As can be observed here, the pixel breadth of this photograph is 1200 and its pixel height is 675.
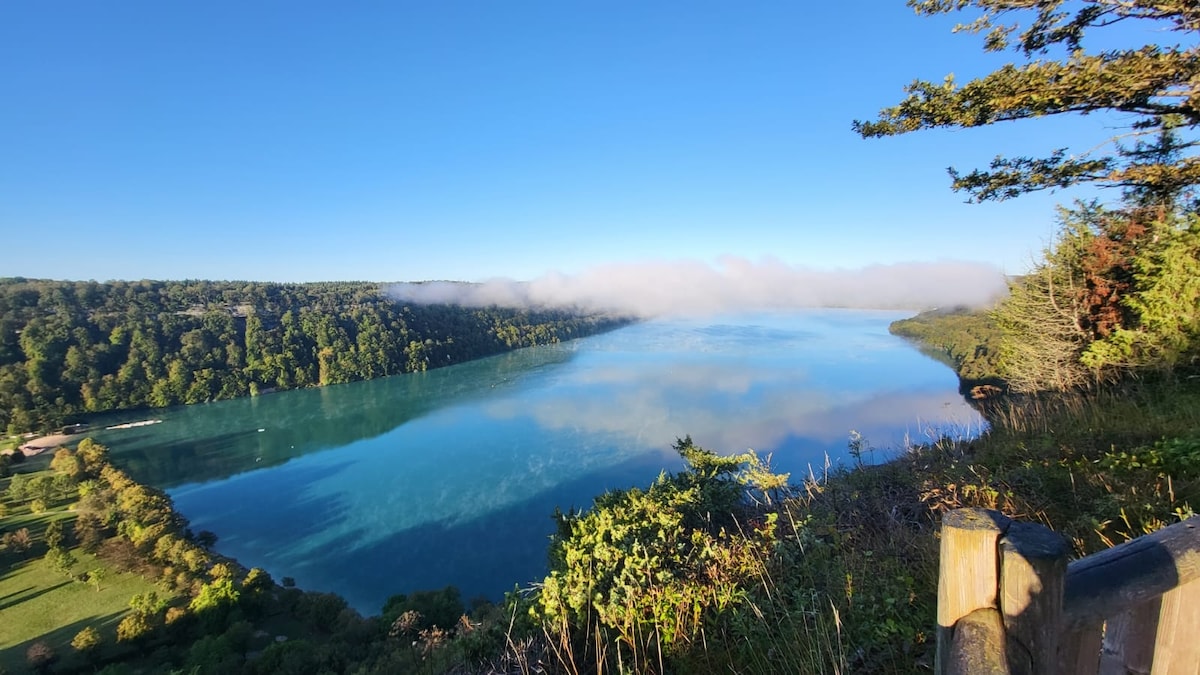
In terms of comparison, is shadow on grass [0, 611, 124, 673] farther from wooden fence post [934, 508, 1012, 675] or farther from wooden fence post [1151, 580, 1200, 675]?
wooden fence post [1151, 580, 1200, 675]

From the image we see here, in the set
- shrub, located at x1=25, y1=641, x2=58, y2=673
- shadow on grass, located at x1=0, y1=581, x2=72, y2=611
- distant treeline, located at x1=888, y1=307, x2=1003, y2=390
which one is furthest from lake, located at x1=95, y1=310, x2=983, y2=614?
shrub, located at x1=25, y1=641, x2=58, y2=673

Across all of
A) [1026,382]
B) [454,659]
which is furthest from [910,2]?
[1026,382]

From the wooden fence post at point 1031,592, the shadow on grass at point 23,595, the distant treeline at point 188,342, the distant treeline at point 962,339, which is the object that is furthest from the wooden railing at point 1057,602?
the distant treeline at point 188,342

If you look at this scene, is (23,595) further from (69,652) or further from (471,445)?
(471,445)

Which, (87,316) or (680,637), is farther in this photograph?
(87,316)

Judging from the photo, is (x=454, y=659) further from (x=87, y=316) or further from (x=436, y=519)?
(x=87, y=316)

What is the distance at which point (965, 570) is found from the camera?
0.62 m

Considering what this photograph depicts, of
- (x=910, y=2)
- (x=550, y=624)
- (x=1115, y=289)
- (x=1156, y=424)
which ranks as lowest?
(x=550, y=624)

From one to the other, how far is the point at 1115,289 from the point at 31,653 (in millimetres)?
25023

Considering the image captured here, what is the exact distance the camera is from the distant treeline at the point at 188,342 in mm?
41344

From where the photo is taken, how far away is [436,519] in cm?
2125

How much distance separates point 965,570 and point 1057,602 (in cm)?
9

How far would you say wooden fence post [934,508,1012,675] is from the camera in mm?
594

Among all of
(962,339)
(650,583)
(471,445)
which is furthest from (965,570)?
(962,339)
